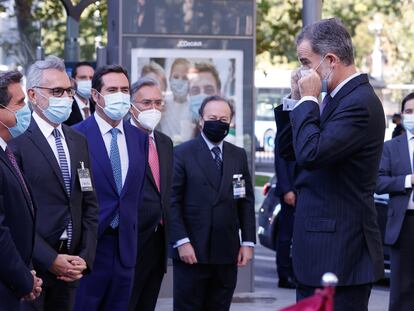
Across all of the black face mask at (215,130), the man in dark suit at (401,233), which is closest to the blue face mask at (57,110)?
the black face mask at (215,130)

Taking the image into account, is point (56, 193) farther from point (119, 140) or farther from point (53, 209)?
point (119, 140)

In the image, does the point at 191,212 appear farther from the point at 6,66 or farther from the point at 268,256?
the point at 268,256

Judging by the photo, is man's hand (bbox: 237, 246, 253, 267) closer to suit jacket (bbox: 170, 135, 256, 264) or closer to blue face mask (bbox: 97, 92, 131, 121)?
suit jacket (bbox: 170, 135, 256, 264)

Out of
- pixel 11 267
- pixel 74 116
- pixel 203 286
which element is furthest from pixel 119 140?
pixel 74 116

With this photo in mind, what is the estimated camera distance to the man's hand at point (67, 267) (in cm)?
709

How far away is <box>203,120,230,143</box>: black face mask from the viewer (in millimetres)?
9250

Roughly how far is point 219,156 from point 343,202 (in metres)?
3.24

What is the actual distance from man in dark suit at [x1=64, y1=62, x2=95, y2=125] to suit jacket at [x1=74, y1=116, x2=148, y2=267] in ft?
8.09

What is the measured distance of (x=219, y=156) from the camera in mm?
9336

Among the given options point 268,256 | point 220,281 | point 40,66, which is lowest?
point 268,256

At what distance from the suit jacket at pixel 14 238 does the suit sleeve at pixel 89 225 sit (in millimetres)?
991

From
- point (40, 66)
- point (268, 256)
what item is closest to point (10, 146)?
point (40, 66)

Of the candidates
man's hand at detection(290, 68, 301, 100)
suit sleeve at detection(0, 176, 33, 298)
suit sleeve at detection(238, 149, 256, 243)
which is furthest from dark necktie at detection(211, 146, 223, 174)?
suit sleeve at detection(0, 176, 33, 298)

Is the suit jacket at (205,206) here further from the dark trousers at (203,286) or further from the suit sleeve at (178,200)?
the dark trousers at (203,286)
